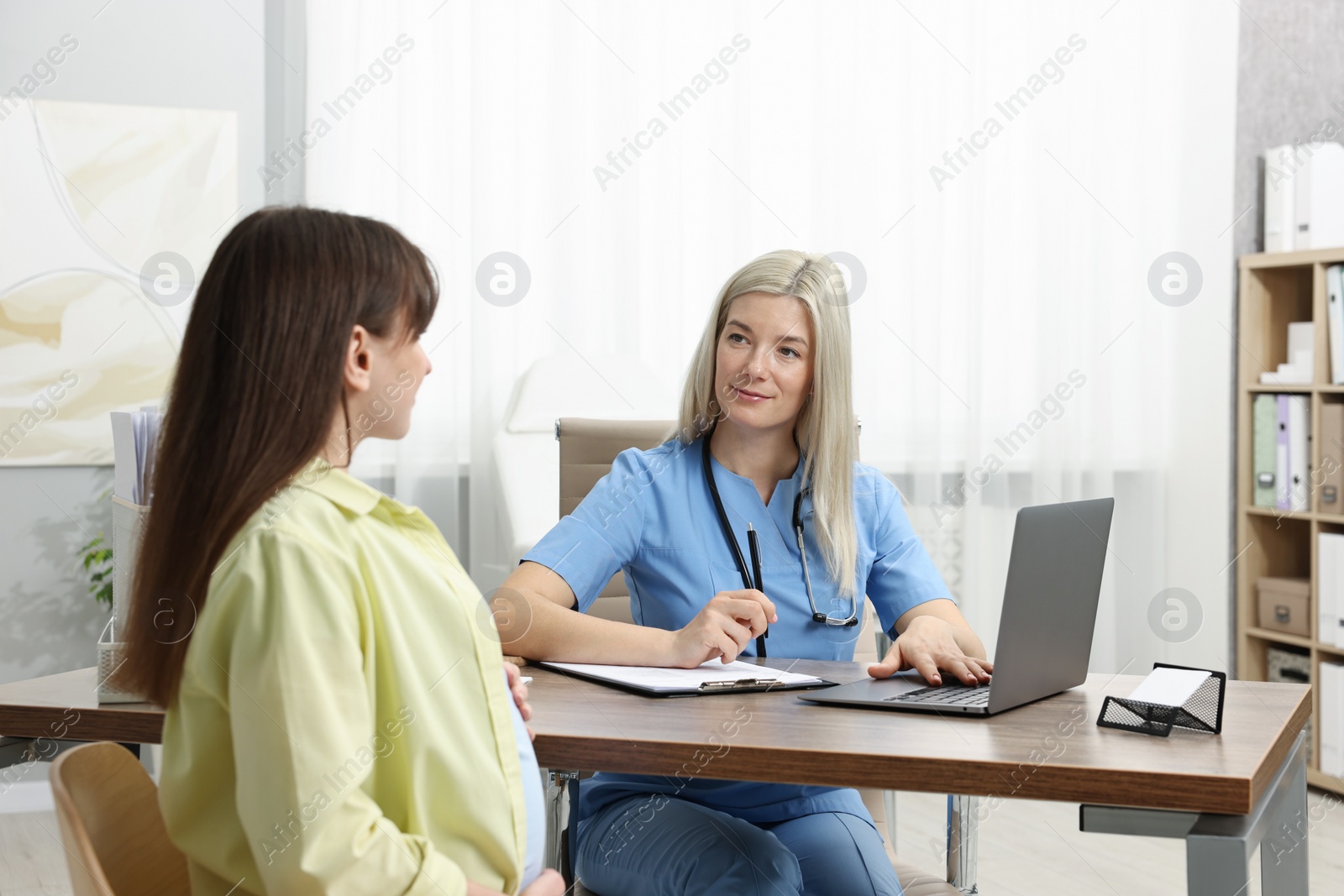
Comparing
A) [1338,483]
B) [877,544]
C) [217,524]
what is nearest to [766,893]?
[877,544]

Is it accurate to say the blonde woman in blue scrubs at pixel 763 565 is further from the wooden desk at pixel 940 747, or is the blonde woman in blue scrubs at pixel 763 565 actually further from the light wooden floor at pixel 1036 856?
the light wooden floor at pixel 1036 856

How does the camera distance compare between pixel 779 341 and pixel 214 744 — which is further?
pixel 779 341

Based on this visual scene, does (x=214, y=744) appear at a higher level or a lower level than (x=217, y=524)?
lower

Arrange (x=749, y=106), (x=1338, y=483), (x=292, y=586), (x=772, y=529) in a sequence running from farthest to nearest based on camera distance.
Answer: (x=749, y=106)
(x=1338, y=483)
(x=772, y=529)
(x=292, y=586)

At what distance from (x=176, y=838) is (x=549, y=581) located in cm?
73

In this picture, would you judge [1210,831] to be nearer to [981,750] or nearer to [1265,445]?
[981,750]

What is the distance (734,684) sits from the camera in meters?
1.24

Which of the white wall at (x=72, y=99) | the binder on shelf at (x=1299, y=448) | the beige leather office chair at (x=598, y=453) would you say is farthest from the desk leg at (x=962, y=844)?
the white wall at (x=72, y=99)

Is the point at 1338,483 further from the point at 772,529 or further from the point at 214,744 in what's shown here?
the point at 214,744

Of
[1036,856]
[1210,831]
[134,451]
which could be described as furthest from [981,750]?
[1036,856]

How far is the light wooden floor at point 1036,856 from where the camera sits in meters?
2.40

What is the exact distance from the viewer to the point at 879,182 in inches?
133

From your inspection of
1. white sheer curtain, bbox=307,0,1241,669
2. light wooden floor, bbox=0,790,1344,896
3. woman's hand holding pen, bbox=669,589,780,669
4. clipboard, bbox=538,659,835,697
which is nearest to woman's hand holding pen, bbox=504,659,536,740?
clipboard, bbox=538,659,835,697

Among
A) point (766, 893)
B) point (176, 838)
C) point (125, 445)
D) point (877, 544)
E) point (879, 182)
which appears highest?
point (879, 182)
